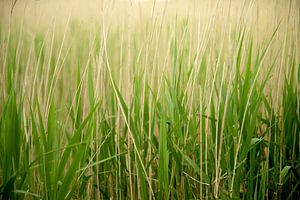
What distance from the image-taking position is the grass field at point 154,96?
0.91m

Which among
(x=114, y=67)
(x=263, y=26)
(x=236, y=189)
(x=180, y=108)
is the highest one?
(x=263, y=26)

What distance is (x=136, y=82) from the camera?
97 cm

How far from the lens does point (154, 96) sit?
92cm

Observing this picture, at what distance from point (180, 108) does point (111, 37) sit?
0.29 meters

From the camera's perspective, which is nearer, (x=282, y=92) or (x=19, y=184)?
(x=19, y=184)

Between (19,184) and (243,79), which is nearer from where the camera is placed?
(19,184)

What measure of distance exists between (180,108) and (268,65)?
0.34 meters

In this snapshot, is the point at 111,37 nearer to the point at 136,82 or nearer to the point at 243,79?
the point at 136,82

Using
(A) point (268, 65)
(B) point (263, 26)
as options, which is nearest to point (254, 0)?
(B) point (263, 26)

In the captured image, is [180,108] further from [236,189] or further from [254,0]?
[254,0]

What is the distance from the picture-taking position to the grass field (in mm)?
907

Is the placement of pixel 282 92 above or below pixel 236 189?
above

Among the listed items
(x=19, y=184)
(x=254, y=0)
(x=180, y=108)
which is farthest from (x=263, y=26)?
(x=19, y=184)

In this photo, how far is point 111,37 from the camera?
3.22ft
